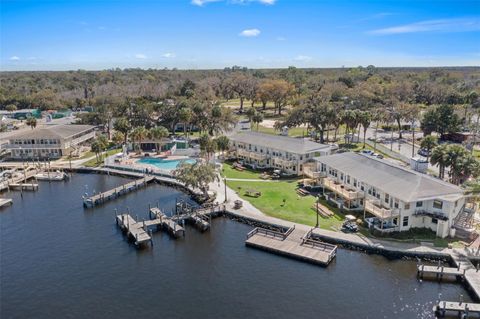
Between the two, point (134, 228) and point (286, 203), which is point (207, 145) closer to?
point (286, 203)

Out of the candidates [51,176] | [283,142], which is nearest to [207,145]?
[283,142]

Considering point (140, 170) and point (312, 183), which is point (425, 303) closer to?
point (312, 183)

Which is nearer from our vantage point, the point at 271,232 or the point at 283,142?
the point at 271,232

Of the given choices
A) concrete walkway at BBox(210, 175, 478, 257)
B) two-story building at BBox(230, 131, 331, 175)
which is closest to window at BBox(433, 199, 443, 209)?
concrete walkway at BBox(210, 175, 478, 257)

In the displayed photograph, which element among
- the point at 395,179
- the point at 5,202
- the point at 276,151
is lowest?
the point at 5,202

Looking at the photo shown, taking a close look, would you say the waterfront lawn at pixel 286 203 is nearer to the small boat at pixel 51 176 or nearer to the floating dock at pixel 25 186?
the small boat at pixel 51 176

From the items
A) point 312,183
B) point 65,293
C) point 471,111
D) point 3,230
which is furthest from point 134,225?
point 471,111

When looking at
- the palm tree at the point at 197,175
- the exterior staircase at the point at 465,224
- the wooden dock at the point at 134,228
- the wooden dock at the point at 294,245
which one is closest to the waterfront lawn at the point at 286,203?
the wooden dock at the point at 294,245
